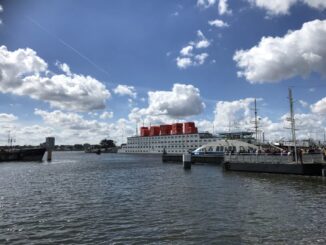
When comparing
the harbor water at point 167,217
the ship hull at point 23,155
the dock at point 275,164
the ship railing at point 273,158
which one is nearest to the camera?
the harbor water at point 167,217

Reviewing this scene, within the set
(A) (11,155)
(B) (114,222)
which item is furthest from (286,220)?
(A) (11,155)

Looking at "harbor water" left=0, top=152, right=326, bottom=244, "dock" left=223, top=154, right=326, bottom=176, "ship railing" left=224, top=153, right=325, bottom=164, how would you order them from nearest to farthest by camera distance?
"harbor water" left=0, top=152, right=326, bottom=244, "dock" left=223, top=154, right=326, bottom=176, "ship railing" left=224, top=153, right=325, bottom=164

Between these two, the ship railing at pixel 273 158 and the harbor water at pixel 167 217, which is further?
the ship railing at pixel 273 158

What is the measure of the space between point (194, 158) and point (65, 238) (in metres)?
72.1

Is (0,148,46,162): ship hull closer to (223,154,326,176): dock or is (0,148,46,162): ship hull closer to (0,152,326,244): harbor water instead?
(223,154,326,176): dock

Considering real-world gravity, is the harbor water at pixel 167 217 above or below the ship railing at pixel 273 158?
below

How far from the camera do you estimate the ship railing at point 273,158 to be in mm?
41000

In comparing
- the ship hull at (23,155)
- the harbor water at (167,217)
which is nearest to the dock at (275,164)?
the harbor water at (167,217)

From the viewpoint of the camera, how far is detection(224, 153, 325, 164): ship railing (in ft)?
135

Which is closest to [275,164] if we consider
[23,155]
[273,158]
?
[273,158]

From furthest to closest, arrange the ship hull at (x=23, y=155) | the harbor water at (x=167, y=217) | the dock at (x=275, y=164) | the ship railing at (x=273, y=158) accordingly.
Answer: the ship hull at (x=23, y=155) < the ship railing at (x=273, y=158) < the dock at (x=275, y=164) < the harbor water at (x=167, y=217)

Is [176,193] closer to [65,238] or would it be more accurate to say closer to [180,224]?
[180,224]

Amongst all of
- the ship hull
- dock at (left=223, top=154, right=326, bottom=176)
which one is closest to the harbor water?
dock at (left=223, top=154, right=326, bottom=176)

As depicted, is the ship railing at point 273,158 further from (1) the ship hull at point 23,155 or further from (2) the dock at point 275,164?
(1) the ship hull at point 23,155
